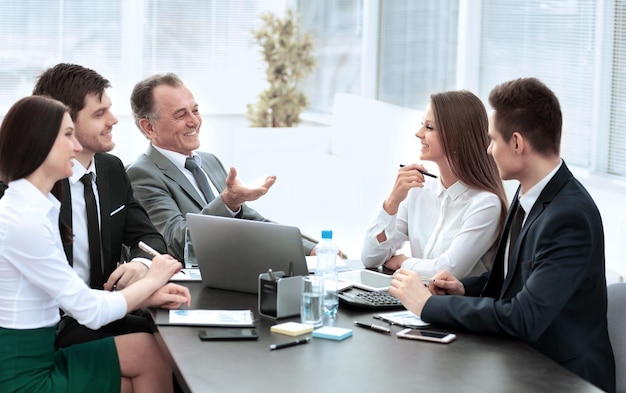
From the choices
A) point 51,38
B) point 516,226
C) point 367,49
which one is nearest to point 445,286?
point 516,226

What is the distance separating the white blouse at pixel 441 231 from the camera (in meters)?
3.04

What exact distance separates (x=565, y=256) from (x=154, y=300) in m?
1.16

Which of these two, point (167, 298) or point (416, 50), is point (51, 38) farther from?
point (167, 298)

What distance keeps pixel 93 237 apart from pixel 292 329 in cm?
102

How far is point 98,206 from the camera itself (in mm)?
3111

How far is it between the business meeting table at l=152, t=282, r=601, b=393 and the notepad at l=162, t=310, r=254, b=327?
0.04m

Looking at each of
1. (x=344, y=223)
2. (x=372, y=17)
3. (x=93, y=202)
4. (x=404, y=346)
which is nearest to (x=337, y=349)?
(x=404, y=346)

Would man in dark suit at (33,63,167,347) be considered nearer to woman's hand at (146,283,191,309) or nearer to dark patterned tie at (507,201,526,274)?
woman's hand at (146,283,191,309)

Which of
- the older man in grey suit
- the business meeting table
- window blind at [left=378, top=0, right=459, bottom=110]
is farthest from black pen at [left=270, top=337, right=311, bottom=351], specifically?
window blind at [left=378, top=0, right=459, bottom=110]

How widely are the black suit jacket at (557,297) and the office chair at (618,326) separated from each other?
3cm

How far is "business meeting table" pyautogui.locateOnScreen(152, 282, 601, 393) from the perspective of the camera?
1906 millimetres

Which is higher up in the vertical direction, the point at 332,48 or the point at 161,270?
the point at 332,48

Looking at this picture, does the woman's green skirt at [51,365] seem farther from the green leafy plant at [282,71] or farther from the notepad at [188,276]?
the green leafy plant at [282,71]

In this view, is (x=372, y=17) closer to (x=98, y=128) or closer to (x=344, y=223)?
(x=344, y=223)
